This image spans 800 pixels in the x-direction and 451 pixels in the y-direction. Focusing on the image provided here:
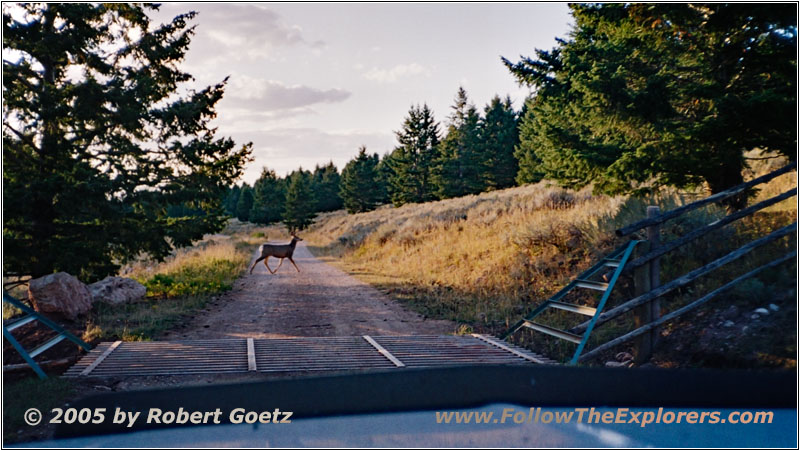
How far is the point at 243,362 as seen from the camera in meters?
7.48

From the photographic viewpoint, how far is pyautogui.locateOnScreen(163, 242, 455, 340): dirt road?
10.2 meters

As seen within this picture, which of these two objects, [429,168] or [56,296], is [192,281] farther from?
[429,168]

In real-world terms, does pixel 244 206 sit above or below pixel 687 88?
below

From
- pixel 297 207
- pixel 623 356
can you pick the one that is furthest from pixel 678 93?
pixel 297 207

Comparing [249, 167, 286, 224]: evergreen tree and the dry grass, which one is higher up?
[249, 167, 286, 224]: evergreen tree

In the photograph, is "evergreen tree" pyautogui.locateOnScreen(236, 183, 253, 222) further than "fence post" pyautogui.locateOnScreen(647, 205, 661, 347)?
Yes

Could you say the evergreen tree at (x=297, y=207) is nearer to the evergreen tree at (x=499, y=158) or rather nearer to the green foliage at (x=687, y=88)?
the evergreen tree at (x=499, y=158)

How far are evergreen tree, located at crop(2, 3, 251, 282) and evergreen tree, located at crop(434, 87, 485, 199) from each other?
41929 mm

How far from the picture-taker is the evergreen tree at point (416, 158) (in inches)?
2466

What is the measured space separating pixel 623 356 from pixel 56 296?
1022cm

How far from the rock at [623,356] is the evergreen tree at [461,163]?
48.2 meters

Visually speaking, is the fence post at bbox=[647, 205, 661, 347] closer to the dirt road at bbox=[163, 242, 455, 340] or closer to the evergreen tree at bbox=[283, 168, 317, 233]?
the dirt road at bbox=[163, 242, 455, 340]

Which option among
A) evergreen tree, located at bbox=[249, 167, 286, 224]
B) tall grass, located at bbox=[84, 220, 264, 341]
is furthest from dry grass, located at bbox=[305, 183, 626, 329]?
evergreen tree, located at bbox=[249, 167, 286, 224]

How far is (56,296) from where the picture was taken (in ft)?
34.2
